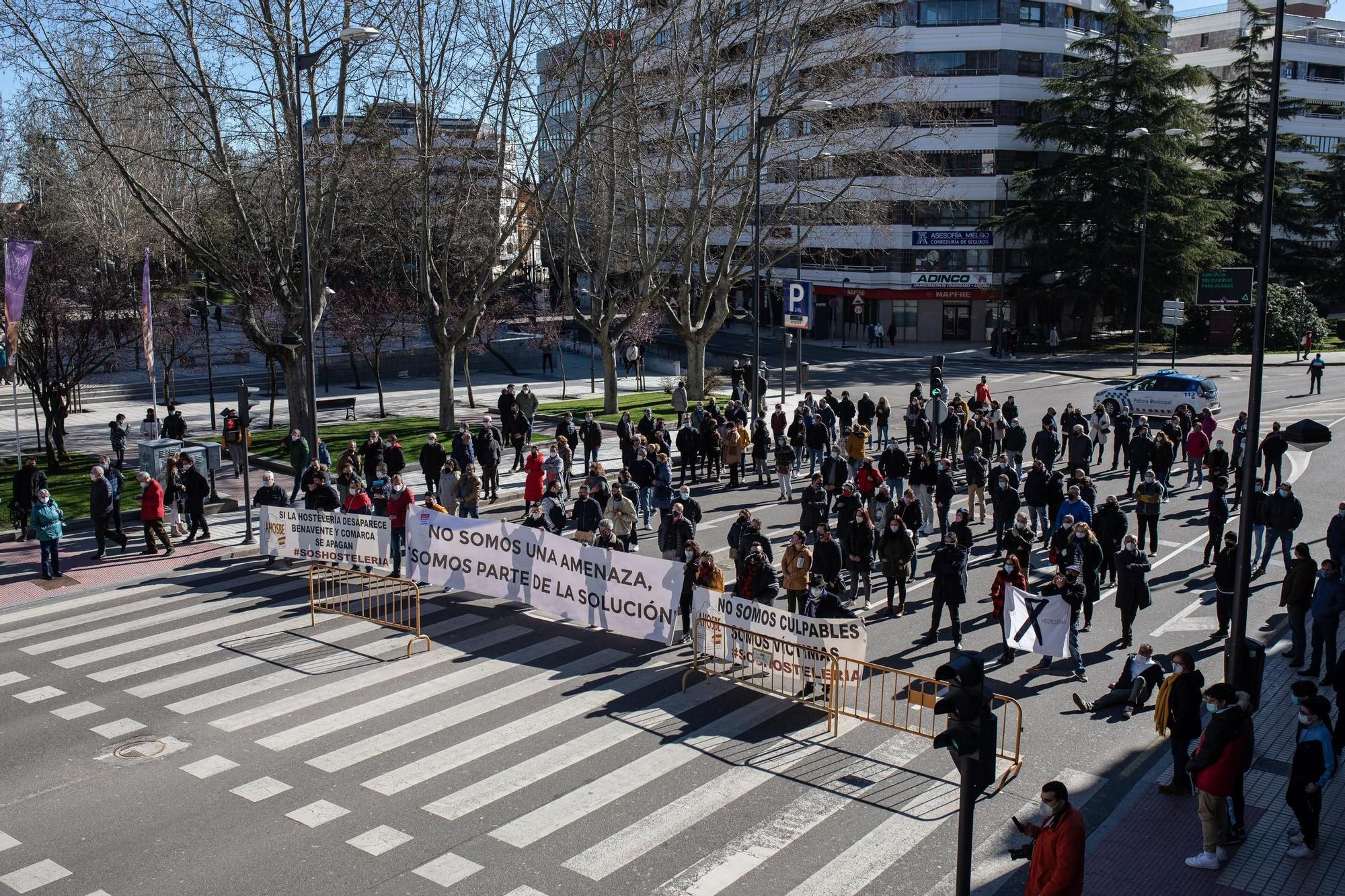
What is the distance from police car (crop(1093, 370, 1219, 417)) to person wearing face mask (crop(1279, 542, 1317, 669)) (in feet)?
70.6

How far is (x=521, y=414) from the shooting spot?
28938 mm

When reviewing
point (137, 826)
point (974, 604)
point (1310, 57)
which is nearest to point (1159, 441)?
point (974, 604)

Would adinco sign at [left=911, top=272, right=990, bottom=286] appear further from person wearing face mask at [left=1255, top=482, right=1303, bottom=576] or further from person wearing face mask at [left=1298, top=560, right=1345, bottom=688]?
person wearing face mask at [left=1298, top=560, right=1345, bottom=688]

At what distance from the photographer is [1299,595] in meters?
14.1

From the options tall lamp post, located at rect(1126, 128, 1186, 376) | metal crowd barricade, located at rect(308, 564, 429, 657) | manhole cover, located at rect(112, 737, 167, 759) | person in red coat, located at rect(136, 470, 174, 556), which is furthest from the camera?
tall lamp post, located at rect(1126, 128, 1186, 376)

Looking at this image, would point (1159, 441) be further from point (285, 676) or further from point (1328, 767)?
point (285, 676)

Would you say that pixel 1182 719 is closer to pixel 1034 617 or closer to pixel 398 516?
pixel 1034 617

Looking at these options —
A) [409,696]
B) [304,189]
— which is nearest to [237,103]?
[304,189]

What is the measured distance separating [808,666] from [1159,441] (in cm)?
1242

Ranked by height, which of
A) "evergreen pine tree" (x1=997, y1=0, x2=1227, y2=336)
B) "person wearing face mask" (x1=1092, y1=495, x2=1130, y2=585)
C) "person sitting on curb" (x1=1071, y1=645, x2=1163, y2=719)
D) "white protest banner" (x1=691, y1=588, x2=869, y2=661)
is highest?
"evergreen pine tree" (x1=997, y1=0, x2=1227, y2=336)

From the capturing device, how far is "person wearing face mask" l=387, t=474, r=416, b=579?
18.3 m

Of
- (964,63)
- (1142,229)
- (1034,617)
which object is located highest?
(964,63)

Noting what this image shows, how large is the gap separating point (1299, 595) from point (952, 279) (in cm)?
5322

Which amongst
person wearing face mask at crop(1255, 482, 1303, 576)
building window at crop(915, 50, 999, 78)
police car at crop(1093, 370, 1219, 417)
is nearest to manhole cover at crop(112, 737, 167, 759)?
person wearing face mask at crop(1255, 482, 1303, 576)
